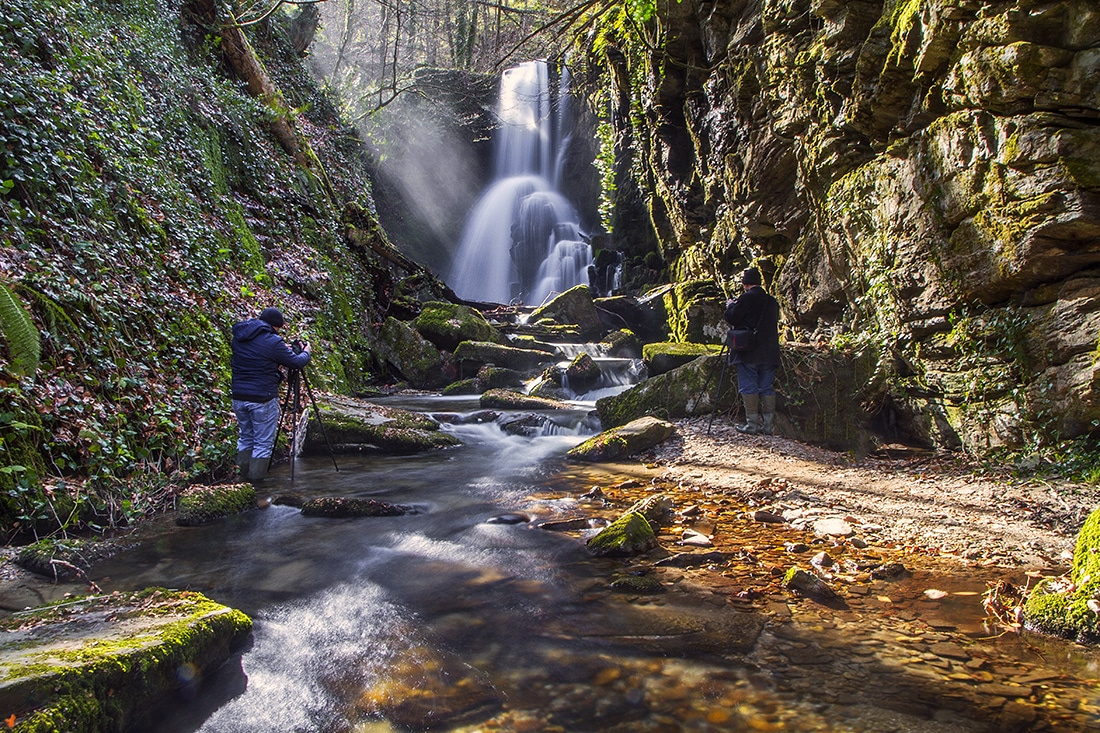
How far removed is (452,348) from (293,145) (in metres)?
7.01

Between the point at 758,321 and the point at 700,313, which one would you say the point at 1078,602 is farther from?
the point at 700,313

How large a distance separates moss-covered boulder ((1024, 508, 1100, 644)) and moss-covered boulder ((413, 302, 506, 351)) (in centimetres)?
1429

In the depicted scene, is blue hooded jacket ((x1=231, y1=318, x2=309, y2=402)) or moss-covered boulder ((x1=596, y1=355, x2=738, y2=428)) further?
moss-covered boulder ((x1=596, y1=355, x2=738, y2=428))

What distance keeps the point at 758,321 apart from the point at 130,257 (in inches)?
317

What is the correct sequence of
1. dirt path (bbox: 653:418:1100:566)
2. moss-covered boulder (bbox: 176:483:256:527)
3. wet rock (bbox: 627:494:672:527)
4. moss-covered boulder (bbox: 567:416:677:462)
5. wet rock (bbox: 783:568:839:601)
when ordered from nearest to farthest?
wet rock (bbox: 783:568:839:601), dirt path (bbox: 653:418:1100:566), wet rock (bbox: 627:494:672:527), moss-covered boulder (bbox: 176:483:256:527), moss-covered boulder (bbox: 567:416:677:462)

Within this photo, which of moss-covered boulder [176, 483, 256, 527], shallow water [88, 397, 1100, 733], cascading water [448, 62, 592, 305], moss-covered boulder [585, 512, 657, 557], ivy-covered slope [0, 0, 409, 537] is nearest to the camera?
shallow water [88, 397, 1100, 733]

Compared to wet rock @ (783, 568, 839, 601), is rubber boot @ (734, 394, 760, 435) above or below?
above

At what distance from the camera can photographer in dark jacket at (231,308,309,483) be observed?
6.84 meters

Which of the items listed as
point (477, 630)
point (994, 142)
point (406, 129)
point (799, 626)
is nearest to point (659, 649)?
point (799, 626)

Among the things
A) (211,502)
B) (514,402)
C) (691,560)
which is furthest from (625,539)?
(514,402)

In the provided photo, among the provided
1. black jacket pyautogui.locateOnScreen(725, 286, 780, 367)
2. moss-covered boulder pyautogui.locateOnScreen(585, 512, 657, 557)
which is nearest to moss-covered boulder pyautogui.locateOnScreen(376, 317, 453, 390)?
black jacket pyautogui.locateOnScreen(725, 286, 780, 367)

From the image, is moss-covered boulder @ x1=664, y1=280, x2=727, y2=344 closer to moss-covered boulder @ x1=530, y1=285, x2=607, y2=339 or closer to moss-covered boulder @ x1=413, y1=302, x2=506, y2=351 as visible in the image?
moss-covered boulder @ x1=530, y1=285, x2=607, y2=339

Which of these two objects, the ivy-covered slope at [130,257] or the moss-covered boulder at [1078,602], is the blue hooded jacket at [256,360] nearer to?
the ivy-covered slope at [130,257]

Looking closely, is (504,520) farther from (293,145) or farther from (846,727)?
(293,145)
